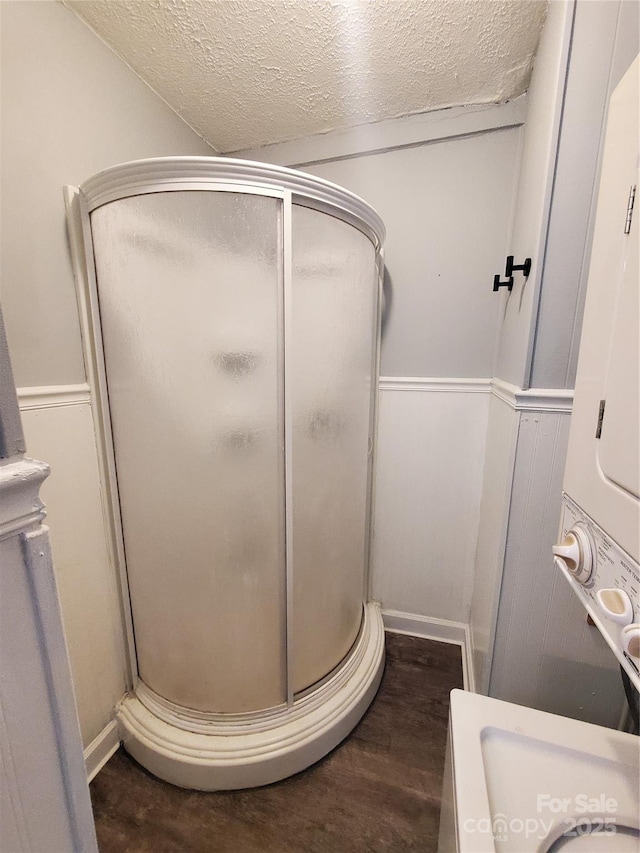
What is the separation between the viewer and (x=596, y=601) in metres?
0.50

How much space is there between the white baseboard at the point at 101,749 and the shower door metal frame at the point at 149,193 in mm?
126

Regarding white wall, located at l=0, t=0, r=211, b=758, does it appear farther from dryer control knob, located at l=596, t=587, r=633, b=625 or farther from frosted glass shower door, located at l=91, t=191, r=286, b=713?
dryer control knob, located at l=596, t=587, r=633, b=625

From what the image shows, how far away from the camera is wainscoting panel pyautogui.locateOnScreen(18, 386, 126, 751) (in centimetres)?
96

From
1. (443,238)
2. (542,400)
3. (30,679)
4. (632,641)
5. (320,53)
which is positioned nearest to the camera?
(632,641)

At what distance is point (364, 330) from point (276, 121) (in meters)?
0.94

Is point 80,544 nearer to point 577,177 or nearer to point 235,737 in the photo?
point 235,737

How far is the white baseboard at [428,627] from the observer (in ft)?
5.36

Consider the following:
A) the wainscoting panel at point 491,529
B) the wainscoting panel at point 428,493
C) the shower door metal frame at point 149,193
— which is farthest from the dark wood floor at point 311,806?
the wainscoting panel at point 428,493

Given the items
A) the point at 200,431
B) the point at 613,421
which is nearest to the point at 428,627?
the point at 200,431

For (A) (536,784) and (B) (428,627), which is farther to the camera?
(B) (428,627)

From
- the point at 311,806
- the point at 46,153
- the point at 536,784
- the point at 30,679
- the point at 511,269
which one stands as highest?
the point at 46,153

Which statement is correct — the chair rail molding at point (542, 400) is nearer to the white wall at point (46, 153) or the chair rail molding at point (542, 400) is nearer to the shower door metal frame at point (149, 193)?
the shower door metal frame at point (149, 193)

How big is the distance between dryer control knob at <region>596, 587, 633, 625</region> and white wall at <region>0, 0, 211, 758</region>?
121 centimetres

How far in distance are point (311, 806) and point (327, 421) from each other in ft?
3.69
